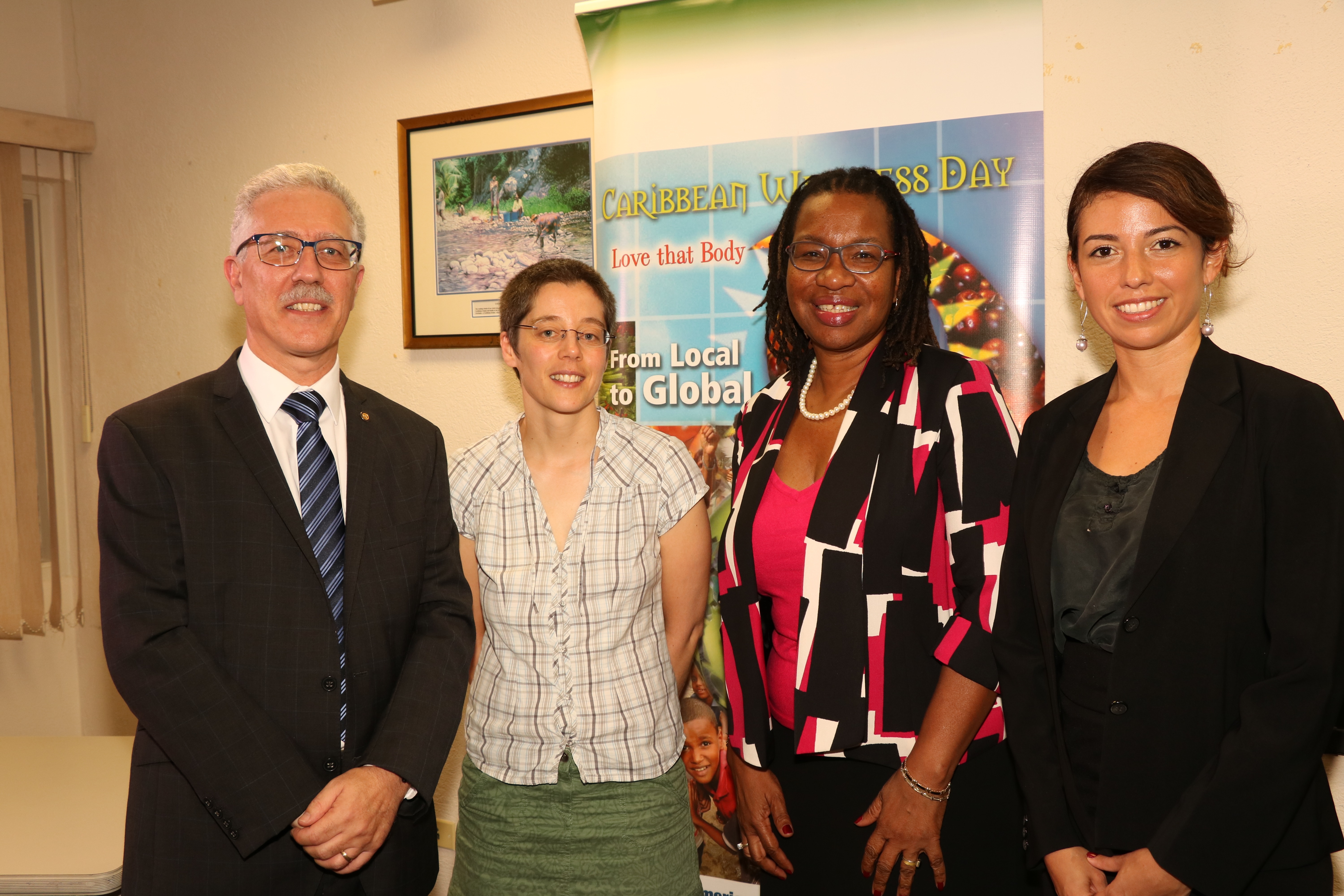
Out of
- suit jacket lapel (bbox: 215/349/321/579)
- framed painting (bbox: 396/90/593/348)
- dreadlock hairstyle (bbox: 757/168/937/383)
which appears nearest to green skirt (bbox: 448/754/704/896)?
suit jacket lapel (bbox: 215/349/321/579)

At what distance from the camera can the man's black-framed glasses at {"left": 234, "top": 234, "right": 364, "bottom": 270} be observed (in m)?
1.81

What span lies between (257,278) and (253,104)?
2.54 meters

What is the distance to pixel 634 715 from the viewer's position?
1.95 m

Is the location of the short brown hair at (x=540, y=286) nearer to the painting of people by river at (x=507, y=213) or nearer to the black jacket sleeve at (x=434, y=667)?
the black jacket sleeve at (x=434, y=667)

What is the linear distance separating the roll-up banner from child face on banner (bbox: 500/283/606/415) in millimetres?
620

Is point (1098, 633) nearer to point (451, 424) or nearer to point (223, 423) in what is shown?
point (223, 423)

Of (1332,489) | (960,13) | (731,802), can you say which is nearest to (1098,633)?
(1332,489)

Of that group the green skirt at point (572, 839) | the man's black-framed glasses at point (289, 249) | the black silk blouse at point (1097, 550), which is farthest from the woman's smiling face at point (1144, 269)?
the man's black-framed glasses at point (289, 249)

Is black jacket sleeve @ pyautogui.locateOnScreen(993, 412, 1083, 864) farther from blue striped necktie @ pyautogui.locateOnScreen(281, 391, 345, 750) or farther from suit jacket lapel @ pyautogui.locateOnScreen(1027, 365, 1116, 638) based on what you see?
blue striped necktie @ pyautogui.locateOnScreen(281, 391, 345, 750)

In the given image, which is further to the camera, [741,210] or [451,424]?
[451,424]

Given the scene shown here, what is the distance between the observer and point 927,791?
1.75 metres

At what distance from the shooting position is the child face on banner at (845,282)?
1.96 metres

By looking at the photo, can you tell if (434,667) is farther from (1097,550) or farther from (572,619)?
(1097,550)

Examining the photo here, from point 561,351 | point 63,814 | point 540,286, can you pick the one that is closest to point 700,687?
point 561,351
